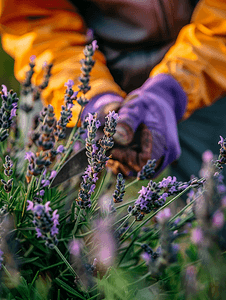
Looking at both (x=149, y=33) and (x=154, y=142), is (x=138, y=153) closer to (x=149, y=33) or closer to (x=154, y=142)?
(x=154, y=142)

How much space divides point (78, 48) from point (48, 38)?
13cm

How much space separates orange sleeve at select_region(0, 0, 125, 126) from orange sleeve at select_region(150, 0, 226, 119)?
223 mm

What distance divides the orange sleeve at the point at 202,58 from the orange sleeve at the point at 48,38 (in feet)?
0.73

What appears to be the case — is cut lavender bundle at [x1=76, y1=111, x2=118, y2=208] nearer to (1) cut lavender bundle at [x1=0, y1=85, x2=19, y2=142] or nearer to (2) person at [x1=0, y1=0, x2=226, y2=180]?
(1) cut lavender bundle at [x1=0, y1=85, x2=19, y2=142]

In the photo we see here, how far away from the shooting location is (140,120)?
2.19 feet

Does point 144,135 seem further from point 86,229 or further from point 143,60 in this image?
point 143,60

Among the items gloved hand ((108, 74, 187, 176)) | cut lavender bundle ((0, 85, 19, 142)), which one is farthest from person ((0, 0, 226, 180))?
cut lavender bundle ((0, 85, 19, 142))

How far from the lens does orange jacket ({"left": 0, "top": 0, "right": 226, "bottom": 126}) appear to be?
917mm

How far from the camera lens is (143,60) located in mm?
1162

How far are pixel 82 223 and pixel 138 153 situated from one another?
0.35 meters

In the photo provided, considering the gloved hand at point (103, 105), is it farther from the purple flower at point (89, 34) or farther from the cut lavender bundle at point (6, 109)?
the purple flower at point (89, 34)

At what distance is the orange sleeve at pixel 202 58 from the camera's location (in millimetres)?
923

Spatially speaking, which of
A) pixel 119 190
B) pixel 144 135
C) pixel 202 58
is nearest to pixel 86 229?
pixel 119 190

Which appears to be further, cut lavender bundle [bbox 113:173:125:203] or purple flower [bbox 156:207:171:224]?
cut lavender bundle [bbox 113:173:125:203]
